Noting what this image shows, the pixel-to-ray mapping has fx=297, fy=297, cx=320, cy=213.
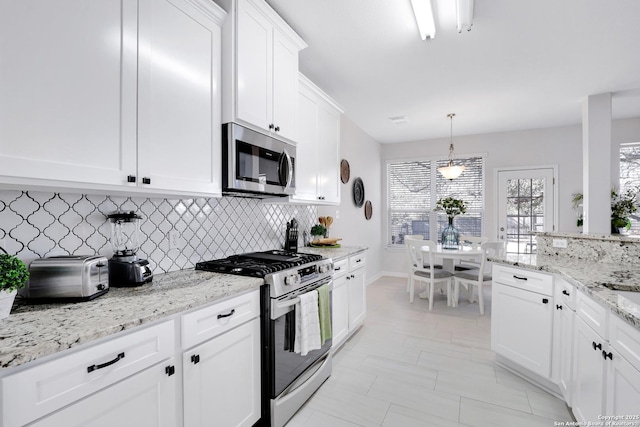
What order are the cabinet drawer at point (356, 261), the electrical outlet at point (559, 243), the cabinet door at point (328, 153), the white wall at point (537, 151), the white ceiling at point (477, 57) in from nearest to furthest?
the white ceiling at point (477, 57)
the electrical outlet at point (559, 243)
the cabinet drawer at point (356, 261)
the cabinet door at point (328, 153)
the white wall at point (537, 151)

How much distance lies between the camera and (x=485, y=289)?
5.03 meters

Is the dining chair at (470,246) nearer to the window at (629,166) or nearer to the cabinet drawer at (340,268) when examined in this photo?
the window at (629,166)

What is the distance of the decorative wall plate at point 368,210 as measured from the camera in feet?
17.6

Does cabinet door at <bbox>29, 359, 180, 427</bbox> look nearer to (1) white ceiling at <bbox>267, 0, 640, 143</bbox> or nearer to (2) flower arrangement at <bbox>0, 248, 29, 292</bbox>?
(2) flower arrangement at <bbox>0, 248, 29, 292</bbox>

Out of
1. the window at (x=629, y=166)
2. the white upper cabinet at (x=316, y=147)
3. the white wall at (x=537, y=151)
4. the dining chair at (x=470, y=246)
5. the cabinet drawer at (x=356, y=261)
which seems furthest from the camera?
the white wall at (x=537, y=151)

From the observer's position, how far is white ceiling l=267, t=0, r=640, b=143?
2129 mm

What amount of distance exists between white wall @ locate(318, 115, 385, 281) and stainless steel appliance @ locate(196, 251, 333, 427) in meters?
1.91

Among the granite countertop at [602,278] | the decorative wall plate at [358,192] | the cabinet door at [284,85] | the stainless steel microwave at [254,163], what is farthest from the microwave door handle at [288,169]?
the decorative wall plate at [358,192]

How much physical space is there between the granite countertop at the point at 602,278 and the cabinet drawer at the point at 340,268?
4.01 ft

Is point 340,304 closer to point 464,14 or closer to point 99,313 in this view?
point 99,313

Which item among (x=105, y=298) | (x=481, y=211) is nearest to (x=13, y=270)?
(x=105, y=298)

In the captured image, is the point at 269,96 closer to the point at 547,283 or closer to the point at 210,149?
the point at 210,149

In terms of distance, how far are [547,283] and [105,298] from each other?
2.62 m

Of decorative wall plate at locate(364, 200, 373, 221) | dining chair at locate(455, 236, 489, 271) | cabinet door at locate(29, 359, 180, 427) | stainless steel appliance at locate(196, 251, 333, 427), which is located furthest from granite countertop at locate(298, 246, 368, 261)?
decorative wall plate at locate(364, 200, 373, 221)
